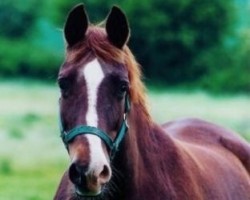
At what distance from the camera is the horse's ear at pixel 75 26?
544cm

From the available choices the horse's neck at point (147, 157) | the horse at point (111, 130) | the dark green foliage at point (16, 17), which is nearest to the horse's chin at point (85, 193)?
the horse at point (111, 130)

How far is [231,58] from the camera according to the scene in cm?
5781

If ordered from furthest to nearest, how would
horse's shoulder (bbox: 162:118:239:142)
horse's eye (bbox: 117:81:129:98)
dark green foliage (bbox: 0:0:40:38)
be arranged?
dark green foliage (bbox: 0:0:40:38), horse's shoulder (bbox: 162:118:239:142), horse's eye (bbox: 117:81:129:98)

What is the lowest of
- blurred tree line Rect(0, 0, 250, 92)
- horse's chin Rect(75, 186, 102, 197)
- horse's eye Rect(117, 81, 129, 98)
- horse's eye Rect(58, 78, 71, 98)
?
horse's chin Rect(75, 186, 102, 197)

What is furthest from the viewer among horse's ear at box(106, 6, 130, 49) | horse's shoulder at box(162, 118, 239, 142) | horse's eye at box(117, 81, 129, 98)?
horse's shoulder at box(162, 118, 239, 142)

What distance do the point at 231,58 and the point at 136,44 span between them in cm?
634

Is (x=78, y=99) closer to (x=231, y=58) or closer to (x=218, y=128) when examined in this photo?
(x=218, y=128)

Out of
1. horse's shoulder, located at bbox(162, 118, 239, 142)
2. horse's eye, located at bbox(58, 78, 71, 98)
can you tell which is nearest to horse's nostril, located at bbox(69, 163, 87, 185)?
horse's eye, located at bbox(58, 78, 71, 98)

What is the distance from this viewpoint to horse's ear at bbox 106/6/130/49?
17.8ft

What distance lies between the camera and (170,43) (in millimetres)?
55125

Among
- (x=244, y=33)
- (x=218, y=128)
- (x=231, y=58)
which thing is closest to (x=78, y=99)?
(x=218, y=128)

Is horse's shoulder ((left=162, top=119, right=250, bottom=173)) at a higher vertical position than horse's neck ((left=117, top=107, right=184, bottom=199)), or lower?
higher

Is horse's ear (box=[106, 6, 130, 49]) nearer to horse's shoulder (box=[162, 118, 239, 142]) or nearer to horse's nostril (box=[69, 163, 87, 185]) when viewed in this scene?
horse's nostril (box=[69, 163, 87, 185])

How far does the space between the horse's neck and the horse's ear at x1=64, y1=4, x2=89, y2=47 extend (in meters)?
0.52
